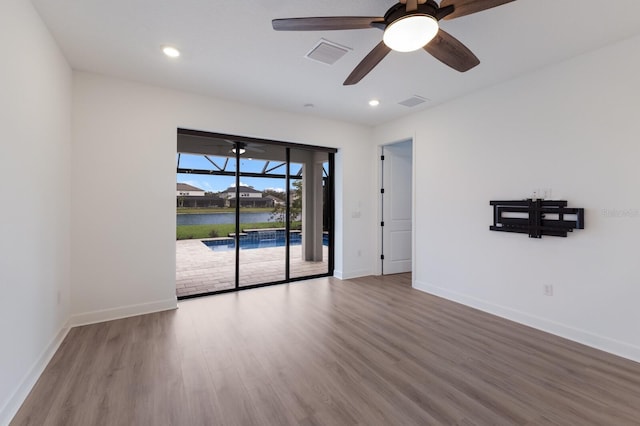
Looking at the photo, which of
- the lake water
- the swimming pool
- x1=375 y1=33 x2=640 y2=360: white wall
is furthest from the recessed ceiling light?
x1=375 y1=33 x2=640 y2=360: white wall

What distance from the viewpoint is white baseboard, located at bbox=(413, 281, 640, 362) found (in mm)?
2535

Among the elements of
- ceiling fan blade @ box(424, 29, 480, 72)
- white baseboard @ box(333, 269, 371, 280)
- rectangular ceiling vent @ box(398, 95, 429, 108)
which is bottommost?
white baseboard @ box(333, 269, 371, 280)

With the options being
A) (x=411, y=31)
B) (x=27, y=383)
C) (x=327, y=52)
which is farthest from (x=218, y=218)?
(x=411, y=31)

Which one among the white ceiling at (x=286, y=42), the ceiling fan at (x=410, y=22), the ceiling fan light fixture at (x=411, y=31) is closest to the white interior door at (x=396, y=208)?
the white ceiling at (x=286, y=42)

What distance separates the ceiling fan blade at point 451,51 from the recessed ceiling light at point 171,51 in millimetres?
2321

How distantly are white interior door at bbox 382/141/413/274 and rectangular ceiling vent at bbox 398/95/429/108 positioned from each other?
125cm

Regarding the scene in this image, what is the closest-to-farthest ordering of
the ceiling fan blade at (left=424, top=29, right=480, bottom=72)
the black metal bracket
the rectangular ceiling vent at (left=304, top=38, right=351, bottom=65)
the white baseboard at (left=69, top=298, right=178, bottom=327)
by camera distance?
the ceiling fan blade at (left=424, top=29, right=480, bottom=72)
the rectangular ceiling vent at (left=304, top=38, right=351, bottom=65)
the black metal bracket
the white baseboard at (left=69, top=298, right=178, bottom=327)

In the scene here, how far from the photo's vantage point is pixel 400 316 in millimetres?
3430

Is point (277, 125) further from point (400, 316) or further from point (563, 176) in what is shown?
point (563, 176)

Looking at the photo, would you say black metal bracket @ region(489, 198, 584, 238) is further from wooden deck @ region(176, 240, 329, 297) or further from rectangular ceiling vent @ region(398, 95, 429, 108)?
wooden deck @ region(176, 240, 329, 297)

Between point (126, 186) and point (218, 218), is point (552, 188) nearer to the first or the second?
point (218, 218)

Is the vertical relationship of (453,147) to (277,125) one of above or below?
below

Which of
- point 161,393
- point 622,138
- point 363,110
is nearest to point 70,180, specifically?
point 161,393

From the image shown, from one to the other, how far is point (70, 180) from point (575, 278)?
544cm
